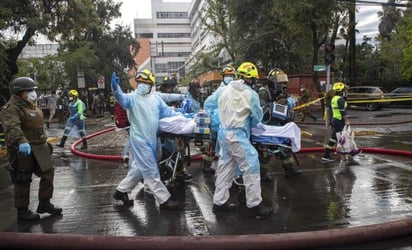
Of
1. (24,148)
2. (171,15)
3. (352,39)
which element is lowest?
(24,148)

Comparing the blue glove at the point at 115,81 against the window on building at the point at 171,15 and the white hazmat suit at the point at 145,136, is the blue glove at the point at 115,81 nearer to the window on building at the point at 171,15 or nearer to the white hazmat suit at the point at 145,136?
the white hazmat suit at the point at 145,136

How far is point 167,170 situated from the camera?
7008 millimetres

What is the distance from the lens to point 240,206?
6219mm

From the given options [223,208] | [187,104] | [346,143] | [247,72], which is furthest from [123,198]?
[346,143]

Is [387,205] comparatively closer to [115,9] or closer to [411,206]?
[411,206]

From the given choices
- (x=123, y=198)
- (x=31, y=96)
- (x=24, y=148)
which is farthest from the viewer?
(x=123, y=198)

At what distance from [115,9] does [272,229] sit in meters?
38.0

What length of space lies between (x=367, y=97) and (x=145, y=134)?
23.8m

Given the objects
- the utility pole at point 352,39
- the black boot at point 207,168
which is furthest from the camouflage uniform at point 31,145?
the utility pole at point 352,39

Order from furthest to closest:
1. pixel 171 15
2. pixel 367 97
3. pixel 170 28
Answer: pixel 171 15 → pixel 170 28 → pixel 367 97

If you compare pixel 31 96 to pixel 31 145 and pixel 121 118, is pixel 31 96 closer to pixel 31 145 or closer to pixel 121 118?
pixel 31 145

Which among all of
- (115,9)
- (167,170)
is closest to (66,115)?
(115,9)

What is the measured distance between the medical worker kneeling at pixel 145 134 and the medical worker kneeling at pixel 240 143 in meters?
0.75

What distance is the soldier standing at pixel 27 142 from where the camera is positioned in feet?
18.1
